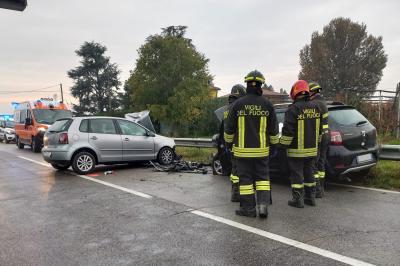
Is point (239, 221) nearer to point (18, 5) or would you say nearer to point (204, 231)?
point (204, 231)

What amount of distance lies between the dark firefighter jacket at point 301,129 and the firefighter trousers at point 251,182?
0.75 meters

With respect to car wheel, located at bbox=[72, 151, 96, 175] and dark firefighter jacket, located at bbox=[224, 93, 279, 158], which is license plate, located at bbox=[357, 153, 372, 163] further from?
car wheel, located at bbox=[72, 151, 96, 175]

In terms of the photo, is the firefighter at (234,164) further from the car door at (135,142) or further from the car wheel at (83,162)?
the car wheel at (83,162)

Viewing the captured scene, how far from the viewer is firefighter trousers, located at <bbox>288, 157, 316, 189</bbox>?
230 inches

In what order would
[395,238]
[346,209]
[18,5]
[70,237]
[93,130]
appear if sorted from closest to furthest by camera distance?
[18,5]
[395,238]
[70,237]
[346,209]
[93,130]

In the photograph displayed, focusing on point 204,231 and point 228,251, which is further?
point 204,231

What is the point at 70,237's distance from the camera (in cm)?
466

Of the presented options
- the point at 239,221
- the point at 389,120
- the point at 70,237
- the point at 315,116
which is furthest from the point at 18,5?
the point at 389,120

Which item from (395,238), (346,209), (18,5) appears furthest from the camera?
(346,209)

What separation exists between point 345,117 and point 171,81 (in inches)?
1415

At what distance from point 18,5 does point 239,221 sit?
3.70 metres

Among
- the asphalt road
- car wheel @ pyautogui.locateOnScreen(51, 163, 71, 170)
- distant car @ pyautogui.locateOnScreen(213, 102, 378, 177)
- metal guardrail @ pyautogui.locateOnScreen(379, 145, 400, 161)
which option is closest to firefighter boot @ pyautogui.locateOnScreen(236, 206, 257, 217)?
the asphalt road

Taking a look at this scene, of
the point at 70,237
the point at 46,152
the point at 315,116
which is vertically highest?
the point at 315,116

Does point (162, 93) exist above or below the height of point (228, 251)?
above
